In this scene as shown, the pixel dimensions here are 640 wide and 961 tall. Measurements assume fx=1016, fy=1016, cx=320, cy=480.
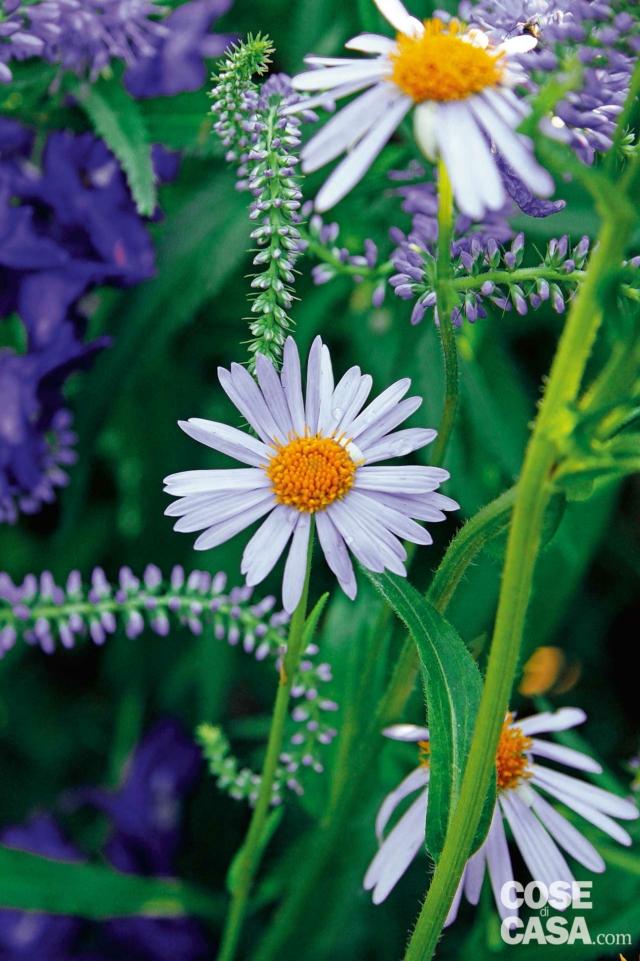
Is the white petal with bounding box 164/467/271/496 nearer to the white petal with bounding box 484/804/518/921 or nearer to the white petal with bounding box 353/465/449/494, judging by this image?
the white petal with bounding box 353/465/449/494

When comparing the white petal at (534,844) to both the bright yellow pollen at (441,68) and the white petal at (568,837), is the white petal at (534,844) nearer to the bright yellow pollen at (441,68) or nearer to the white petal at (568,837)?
the white petal at (568,837)

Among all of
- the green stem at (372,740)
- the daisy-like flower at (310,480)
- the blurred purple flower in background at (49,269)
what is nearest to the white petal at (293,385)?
the daisy-like flower at (310,480)

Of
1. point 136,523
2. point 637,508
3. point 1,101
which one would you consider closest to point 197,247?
point 1,101

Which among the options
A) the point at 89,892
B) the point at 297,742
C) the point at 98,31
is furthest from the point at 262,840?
the point at 98,31

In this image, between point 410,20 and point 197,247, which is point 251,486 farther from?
point 197,247

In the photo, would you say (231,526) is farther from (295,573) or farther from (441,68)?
(441,68)

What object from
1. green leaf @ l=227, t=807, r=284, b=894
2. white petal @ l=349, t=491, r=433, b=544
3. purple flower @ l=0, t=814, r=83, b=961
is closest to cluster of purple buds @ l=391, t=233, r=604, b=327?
white petal @ l=349, t=491, r=433, b=544
